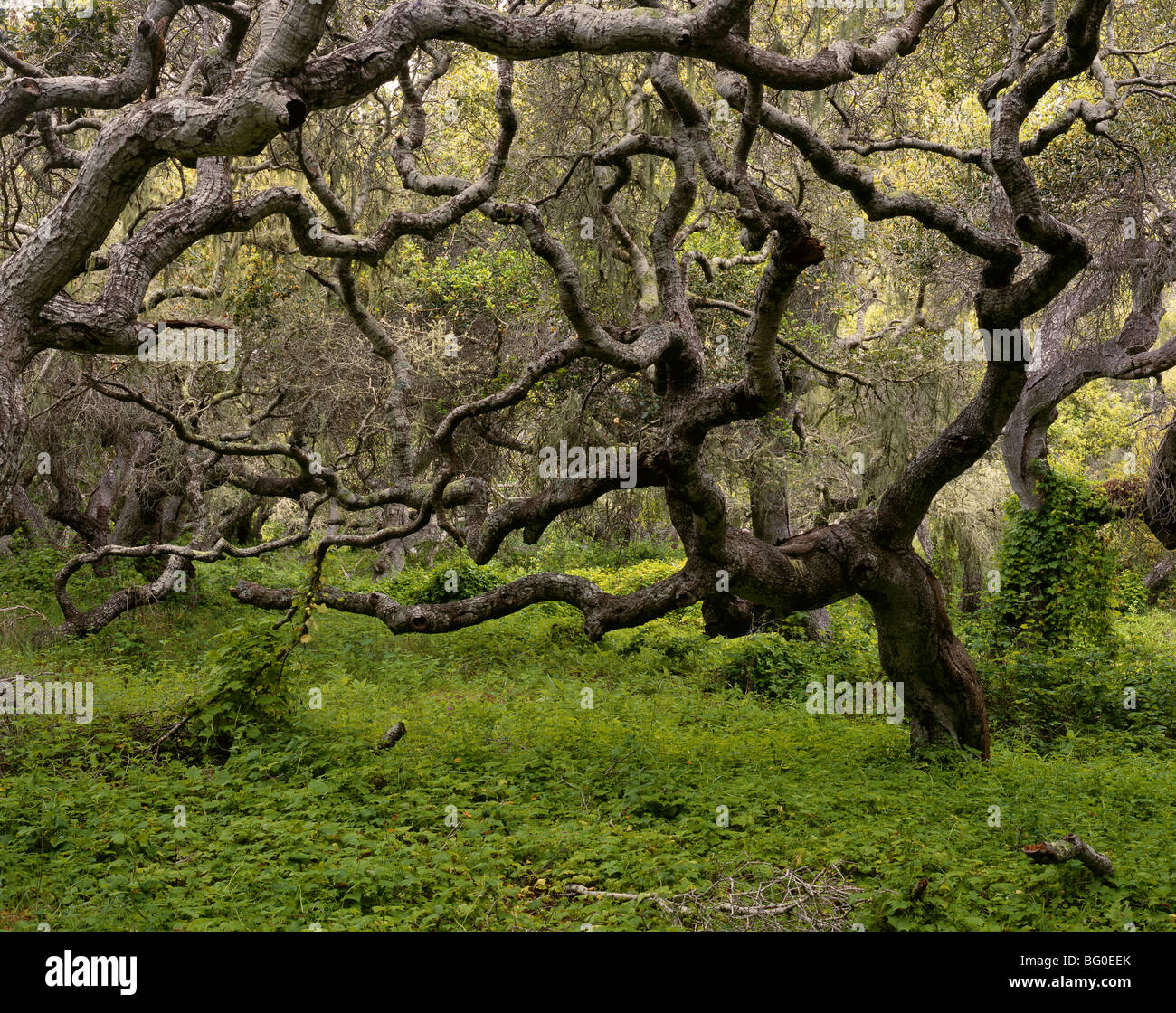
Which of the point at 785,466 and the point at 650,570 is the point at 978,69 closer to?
the point at 785,466

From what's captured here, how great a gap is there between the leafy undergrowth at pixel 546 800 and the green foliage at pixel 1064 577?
4.96 ft

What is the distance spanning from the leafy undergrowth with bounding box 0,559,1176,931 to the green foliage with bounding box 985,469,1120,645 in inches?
59.5

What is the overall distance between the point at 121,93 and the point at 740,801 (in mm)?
6614

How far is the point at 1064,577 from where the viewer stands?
42.0 feet

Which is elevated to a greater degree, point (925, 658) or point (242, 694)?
point (925, 658)

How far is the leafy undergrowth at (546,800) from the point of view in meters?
4.59

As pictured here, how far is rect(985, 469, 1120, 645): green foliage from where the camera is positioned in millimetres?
12688

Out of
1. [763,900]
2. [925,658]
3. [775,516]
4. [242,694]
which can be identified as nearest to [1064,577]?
[775,516]

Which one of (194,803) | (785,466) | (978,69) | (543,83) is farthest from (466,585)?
(978,69)

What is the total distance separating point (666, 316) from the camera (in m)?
8.07

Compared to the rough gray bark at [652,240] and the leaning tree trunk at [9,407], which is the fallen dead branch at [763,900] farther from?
the leaning tree trunk at [9,407]

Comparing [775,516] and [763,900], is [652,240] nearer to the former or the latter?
[763,900]

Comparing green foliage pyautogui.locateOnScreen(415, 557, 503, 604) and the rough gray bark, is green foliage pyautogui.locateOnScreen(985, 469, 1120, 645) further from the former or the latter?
green foliage pyautogui.locateOnScreen(415, 557, 503, 604)

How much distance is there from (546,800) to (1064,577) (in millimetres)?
9341
